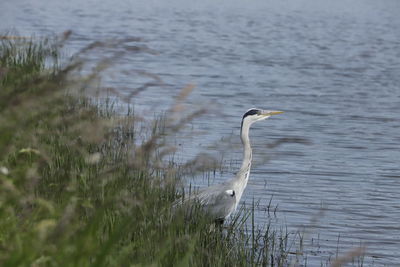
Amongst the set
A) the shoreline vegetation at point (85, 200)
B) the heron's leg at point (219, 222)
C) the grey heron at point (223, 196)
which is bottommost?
the heron's leg at point (219, 222)

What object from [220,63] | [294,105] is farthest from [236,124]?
[220,63]

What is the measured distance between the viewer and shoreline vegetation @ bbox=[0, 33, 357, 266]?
3.38 metres

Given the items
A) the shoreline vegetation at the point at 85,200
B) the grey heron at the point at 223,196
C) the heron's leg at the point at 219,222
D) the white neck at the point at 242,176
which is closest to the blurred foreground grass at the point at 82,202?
the shoreline vegetation at the point at 85,200

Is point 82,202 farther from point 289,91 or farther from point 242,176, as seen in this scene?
point 289,91

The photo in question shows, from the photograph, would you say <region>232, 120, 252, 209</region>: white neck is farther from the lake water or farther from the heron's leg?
the lake water

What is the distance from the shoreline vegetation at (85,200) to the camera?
338cm

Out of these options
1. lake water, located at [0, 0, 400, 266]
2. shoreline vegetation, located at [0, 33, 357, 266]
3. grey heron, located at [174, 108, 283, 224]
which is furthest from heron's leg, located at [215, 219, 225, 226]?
lake water, located at [0, 0, 400, 266]

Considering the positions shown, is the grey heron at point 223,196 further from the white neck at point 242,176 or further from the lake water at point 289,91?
the lake water at point 289,91

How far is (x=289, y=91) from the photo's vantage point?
1989 centimetres

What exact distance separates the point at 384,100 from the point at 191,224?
13.2 metres

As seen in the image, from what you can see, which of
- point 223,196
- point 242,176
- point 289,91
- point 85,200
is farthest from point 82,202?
point 289,91

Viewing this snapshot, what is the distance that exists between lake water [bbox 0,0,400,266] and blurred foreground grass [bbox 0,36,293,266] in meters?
0.34

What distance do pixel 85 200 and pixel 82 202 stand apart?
14cm

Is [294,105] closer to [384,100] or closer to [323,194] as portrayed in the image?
[384,100]
